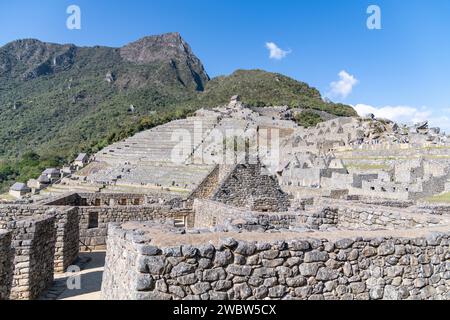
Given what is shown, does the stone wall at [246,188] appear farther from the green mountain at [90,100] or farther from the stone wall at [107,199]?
the green mountain at [90,100]

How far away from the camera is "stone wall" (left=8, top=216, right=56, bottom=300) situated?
7047mm

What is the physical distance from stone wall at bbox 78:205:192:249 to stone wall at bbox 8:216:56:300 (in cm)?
325

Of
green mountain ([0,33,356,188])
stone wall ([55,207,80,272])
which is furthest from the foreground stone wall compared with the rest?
green mountain ([0,33,356,188])

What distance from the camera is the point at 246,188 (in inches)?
485

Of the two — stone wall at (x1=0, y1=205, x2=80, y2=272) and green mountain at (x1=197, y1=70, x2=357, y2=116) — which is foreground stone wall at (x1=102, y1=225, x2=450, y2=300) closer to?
stone wall at (x1=0, y1=205, x2=80, y2=272)

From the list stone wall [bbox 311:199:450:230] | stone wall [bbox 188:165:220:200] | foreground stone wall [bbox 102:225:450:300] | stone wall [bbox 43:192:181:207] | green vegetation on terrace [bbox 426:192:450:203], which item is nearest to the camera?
foreground stone wall [bbox 102:225:450:300]

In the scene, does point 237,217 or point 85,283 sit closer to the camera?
point 237,217

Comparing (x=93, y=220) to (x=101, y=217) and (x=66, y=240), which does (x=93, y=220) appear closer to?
(x=101, y=217)

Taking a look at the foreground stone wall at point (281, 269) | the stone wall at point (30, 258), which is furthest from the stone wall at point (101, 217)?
the foreground stone wall at point (281, 269)

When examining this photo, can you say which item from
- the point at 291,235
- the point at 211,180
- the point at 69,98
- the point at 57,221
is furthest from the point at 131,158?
the point at 69,98

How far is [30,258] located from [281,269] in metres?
5.34

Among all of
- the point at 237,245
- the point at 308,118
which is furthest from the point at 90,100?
the point at 237,245

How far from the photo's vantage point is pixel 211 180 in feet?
46.8
